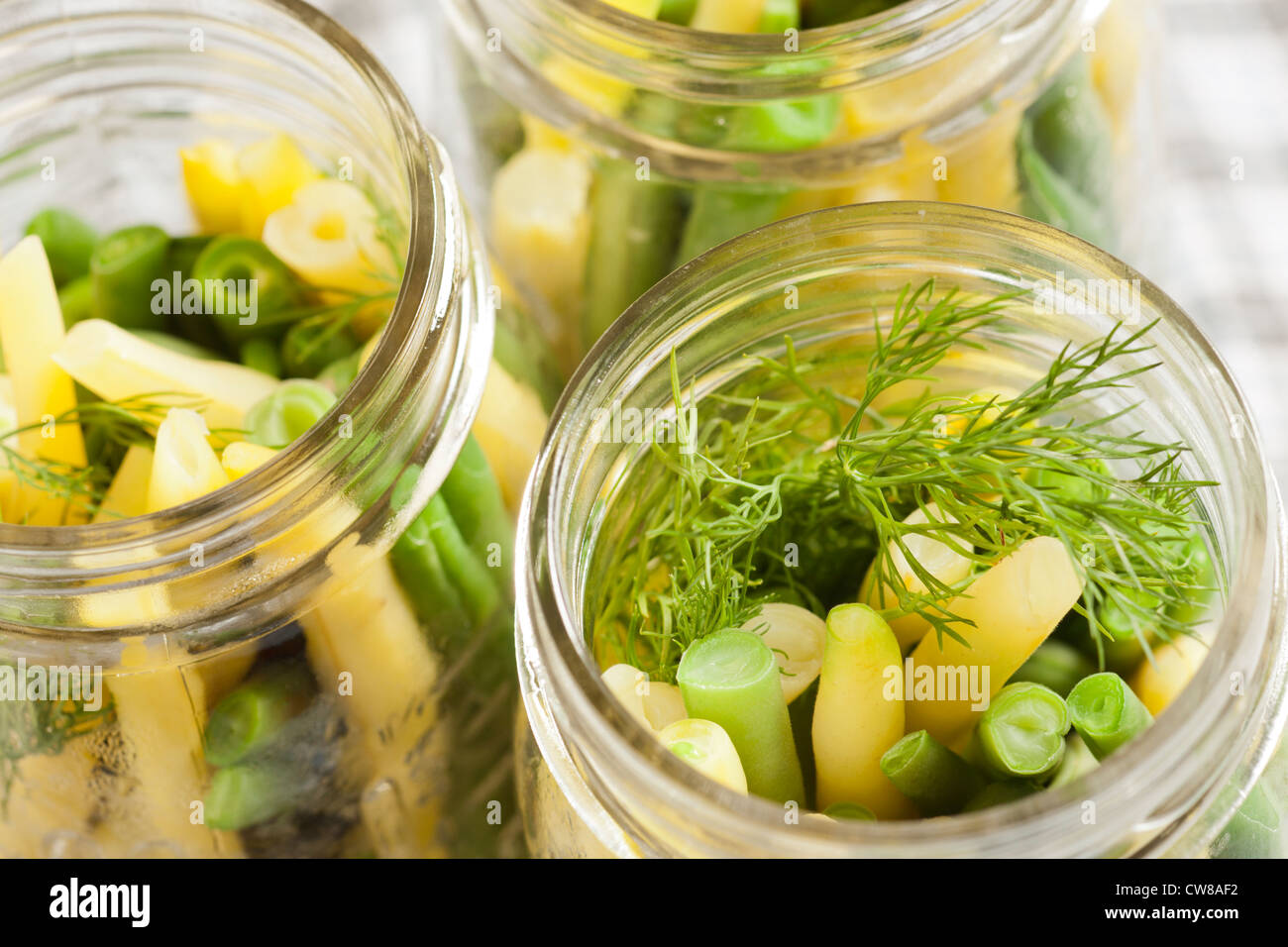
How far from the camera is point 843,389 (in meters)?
0.66

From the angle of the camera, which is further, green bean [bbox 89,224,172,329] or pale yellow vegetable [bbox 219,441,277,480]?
green bean [bbox 89,224,172,329]

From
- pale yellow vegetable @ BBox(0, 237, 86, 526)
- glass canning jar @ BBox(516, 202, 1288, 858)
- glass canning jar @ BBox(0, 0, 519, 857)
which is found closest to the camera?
glass canning jar @ BBox(516, 202, 1288, 858)

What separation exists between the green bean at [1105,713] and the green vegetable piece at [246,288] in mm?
440

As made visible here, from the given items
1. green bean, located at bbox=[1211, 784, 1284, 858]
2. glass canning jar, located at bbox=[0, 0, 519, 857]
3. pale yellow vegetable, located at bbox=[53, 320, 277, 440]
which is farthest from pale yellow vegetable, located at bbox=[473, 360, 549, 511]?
green bean, located at bbox=[1211, 784, 1284, 858]

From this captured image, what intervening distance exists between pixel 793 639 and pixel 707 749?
97 mm

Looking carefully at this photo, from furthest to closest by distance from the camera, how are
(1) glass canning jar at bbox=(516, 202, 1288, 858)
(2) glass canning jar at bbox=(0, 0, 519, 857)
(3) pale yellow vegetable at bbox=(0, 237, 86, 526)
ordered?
(3) pale yellow vegetable at bbox=(0, 237, 86, 526) < (2) glass canning jar at bbox=(0, 0, 519, 857) < (1) glass canning jar at bbox=(516, 202, 1288, 858)

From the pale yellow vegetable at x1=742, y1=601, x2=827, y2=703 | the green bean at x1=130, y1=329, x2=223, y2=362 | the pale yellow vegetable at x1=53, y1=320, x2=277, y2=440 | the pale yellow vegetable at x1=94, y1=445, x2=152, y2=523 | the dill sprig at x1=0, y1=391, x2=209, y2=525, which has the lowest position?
the pale yellow vegetable at x1=742, y1=601, x2=827, y2=703

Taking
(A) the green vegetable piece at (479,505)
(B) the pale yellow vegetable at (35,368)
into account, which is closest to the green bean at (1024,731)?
(A) the green vegetable piece at (479,505)

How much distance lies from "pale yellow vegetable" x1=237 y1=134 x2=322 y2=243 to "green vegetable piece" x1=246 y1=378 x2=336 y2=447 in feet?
0.50

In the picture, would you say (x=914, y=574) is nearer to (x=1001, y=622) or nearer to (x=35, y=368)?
(x=1001, y=622)

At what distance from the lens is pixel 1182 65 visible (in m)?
→ 1.13

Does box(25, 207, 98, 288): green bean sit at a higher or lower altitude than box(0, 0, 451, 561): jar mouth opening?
higher

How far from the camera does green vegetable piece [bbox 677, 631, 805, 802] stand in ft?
1.63

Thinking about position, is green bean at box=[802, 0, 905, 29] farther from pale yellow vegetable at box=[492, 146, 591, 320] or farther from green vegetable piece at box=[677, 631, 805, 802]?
green vegetable piece at box=[677, 631, 805, 802]
